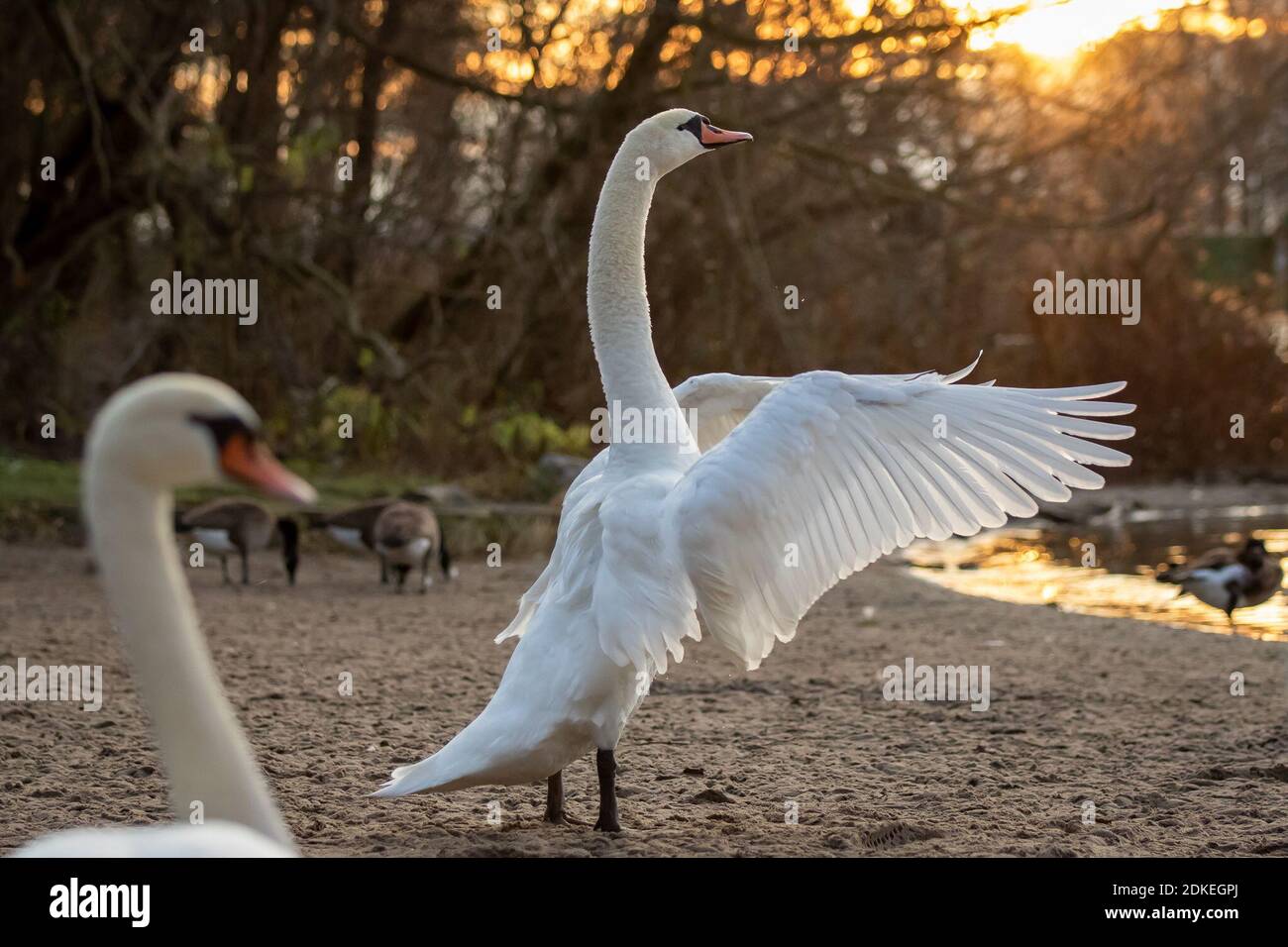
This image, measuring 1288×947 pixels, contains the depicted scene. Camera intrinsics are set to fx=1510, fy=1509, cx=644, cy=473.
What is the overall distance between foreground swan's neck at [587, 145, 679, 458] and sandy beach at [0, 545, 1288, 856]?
1.42m

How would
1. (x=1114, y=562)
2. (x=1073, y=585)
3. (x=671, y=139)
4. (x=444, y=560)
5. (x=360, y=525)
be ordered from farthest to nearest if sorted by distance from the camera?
(x=1114, y=562), (x=1073, y=585), (x=444, y=560), (x=360, y=525), (x=671, y=139)

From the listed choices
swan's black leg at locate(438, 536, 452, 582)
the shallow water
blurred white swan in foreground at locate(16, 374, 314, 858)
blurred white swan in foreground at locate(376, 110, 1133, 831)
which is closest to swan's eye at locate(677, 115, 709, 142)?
blurred white swan in foreground at locate(376, 110, 1133, 831)

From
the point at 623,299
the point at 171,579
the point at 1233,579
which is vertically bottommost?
the point at 1233,579

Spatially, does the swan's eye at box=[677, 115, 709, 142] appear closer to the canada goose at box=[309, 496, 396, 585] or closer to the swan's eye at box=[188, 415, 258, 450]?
the swan's eye at box=[188, 415, 258, 450]

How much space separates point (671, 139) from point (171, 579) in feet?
11.6

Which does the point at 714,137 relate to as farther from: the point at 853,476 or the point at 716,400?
the point at 853,476

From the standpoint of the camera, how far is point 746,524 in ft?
15.1

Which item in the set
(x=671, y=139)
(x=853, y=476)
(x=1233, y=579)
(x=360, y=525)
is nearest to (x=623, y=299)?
(x=671, y=139)

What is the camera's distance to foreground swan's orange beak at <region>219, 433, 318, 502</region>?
267cm

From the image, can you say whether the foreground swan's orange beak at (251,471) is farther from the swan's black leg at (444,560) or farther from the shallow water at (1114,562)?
the swan's black leg at (444,560)

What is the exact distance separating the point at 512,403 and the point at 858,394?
11.6 meters

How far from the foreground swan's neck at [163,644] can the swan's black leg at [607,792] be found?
2148 millimetres

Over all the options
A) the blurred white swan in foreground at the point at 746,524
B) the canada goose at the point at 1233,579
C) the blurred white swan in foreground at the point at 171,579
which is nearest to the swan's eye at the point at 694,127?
the blurred white swan in foreground at the point at 746,524

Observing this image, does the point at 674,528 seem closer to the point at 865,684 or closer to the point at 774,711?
the point at 774,711
